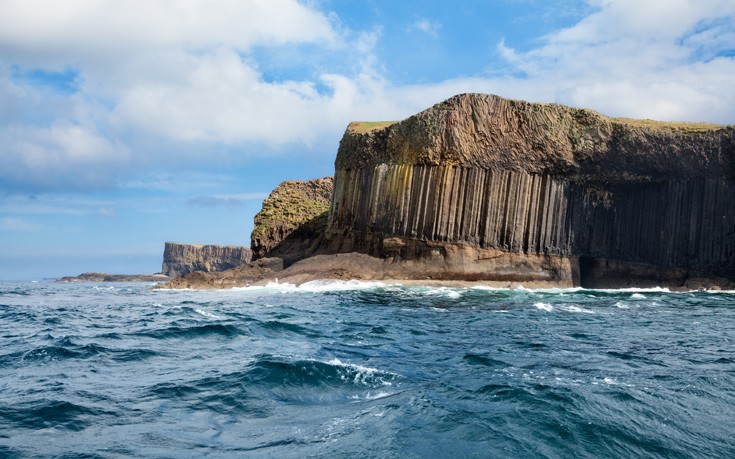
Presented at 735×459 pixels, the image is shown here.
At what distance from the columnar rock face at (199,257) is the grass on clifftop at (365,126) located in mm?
76900

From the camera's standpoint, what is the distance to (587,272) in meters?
43.6

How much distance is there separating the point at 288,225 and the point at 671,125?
3065 centimetres

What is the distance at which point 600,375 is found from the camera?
10750 millimetres

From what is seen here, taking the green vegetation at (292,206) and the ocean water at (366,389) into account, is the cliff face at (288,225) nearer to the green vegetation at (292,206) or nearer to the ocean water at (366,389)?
the green vegetation at (292,206)

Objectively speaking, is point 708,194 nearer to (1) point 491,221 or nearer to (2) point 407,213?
(1) point 491,221

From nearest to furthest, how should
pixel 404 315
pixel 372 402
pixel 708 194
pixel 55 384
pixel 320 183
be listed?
pixel 372 402
pixel 55 384
pixel 404 315
pixel 708 194
pixel 320 183

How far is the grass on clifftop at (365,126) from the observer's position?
4822cm

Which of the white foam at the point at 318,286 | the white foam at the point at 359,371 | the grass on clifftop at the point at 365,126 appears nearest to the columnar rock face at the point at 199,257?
the grass on clifftop at the point at 365,126

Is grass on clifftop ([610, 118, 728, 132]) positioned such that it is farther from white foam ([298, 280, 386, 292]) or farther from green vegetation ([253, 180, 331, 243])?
green vegetation ([253, 180, 331, 243])

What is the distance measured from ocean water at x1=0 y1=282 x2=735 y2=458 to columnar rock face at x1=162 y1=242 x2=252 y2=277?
107897 millimetres

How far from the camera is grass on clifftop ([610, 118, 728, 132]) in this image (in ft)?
133

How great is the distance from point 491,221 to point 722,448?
34361mm

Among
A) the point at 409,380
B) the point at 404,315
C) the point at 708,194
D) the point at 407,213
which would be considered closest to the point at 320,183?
the point at 407,213

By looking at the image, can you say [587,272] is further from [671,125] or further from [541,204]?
Answer: [671,125]
